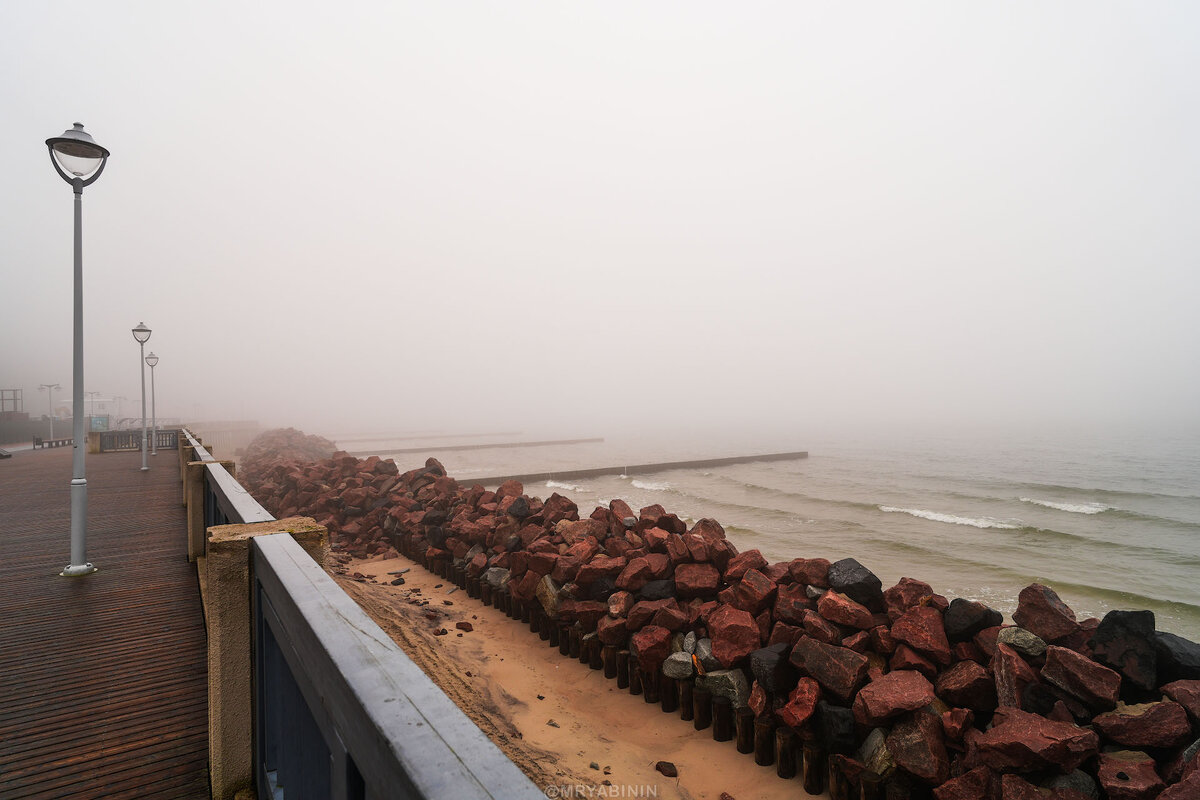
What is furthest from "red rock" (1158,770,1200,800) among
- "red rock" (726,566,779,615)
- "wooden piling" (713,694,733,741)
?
"red rock" (726,566,779,615)

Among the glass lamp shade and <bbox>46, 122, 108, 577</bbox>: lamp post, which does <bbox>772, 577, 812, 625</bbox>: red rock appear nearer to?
<bbox>46, 122, 108, 577</bbox>: lamp post

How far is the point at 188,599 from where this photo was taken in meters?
5.09

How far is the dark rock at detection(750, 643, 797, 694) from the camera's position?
5.95 m

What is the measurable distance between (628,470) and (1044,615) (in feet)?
104

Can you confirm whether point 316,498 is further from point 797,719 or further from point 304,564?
point 304,564

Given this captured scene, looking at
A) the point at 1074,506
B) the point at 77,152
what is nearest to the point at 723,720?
the point at 77,152

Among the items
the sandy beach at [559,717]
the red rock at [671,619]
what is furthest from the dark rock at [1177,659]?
the red rock at [671,619]

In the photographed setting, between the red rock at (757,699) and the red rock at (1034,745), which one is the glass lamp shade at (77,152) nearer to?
the red rock at (757,699)

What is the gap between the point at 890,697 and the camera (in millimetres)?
5203

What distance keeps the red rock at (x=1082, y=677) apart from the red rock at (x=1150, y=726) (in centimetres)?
17

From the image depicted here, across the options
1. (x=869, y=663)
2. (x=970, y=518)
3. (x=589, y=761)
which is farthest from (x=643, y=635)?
(x=970, y=518)

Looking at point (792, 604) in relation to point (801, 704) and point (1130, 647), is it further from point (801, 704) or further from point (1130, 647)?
point (1130, 647)

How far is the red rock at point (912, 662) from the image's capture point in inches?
221

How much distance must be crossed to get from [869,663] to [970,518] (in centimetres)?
2269
